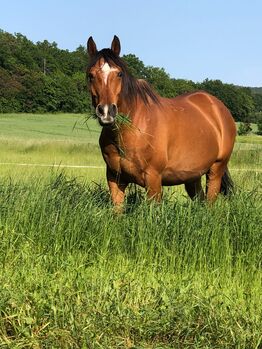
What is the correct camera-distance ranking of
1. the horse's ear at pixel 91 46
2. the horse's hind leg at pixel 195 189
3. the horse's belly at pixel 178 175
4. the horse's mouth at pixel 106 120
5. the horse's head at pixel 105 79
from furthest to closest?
the horse's hind leg at pixel 195 189
the horse's belly at pixel 178 175
the horse's ear at pixel 91 46
the horse's head at pixel 105 79
the horse's mouth at pixel 106 120

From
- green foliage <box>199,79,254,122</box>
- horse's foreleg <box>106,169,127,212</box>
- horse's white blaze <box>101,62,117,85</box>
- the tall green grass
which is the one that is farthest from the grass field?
green foliage <box>199,79,254,122</box>

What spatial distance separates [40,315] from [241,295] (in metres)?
1.45

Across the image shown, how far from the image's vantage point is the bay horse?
550cm

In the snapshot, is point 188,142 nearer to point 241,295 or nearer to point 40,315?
point 241,295

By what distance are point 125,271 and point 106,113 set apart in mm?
1616

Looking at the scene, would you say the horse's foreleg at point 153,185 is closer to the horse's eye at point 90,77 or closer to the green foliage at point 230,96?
the horse's eye at point 90,77

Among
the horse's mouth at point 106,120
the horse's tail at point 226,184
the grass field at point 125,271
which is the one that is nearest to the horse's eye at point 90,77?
the horse's mouth at point 106,120

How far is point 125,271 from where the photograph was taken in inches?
170

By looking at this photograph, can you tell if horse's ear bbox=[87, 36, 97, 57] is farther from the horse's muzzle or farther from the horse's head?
the horse's muzzle

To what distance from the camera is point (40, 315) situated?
325cm

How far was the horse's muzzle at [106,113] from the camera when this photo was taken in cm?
516

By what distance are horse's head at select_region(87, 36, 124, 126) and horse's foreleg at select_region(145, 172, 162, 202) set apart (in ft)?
2.89

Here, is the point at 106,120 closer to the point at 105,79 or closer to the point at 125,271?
the point at 105,79

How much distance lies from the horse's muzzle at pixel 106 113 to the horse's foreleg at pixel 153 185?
36.9 inches
